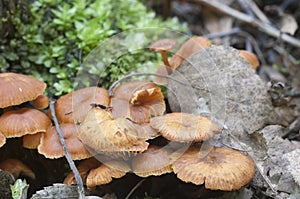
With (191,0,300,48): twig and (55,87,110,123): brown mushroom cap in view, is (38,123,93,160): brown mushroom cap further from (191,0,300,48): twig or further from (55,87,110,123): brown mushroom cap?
(191,0,300,48): twig

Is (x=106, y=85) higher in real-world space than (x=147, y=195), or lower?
higher

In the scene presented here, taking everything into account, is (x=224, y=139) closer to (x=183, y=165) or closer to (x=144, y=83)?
(x=183, y=165)

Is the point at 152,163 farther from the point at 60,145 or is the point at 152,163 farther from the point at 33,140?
the point at 33,140

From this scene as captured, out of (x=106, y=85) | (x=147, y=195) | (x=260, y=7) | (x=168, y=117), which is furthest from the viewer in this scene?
(x=260, y=7)

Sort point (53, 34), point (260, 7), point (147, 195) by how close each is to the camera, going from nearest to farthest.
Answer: point (147, 195)
point (53, 34)
point (260, 7)

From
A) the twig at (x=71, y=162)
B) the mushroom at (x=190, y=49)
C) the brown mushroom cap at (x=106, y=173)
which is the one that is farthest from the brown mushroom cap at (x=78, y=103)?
the mushroom at (x=190, y=49)

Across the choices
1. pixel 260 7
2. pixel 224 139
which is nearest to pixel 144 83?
pixel 224 139
